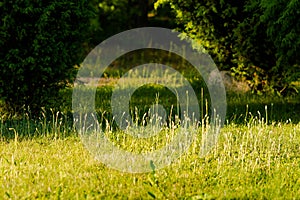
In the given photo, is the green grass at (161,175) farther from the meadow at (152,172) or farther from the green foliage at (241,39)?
the green foliage at (241,39)

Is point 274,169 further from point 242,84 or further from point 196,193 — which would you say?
point 242,84

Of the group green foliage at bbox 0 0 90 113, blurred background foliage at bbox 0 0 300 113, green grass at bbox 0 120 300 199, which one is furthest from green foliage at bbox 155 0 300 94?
green grass at bbox 0 120 300 199

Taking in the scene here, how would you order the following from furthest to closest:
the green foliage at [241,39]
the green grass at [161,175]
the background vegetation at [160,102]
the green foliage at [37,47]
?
the green foliage at [241,39]
the green foliage at [37,47]
the background vegetation at [160,102]
the green grass at [161,175]

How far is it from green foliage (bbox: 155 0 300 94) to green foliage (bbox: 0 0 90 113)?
3.38 meters

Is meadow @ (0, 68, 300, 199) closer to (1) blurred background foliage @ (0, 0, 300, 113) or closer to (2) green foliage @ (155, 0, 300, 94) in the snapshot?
(1) blurred background foliage @ (0, 0, 300, 113)

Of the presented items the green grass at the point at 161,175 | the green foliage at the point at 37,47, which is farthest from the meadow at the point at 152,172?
the green foliage at the point at 37,47

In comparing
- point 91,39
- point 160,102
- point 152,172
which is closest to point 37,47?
point 91,39

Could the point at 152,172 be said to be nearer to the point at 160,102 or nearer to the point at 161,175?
the point at 161,175

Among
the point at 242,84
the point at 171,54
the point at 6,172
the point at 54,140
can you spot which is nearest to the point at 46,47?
the point at 54,140

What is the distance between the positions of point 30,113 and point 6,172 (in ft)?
9.43

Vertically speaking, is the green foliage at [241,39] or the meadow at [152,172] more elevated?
the green foliage at [241,39]

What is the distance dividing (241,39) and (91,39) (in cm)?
319

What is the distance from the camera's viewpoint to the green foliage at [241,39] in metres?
10.2

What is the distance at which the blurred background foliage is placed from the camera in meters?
8.02
